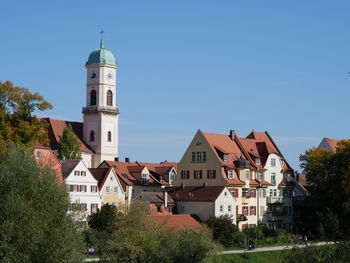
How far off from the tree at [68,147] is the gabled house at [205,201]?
21.4 metres

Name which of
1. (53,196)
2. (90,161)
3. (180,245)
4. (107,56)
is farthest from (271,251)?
(107,56)

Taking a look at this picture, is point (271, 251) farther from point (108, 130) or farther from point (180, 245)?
point (108, 130)

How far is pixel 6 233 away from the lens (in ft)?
117

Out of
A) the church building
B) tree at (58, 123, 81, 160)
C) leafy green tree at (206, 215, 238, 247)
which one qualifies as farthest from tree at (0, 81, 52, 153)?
the church building

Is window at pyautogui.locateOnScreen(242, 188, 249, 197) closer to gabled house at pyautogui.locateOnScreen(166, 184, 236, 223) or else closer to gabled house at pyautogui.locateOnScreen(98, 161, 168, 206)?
gabled house at pyautogui.locateOnScreen(166, 184, 236, 223)

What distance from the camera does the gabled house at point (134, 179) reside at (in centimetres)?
8575

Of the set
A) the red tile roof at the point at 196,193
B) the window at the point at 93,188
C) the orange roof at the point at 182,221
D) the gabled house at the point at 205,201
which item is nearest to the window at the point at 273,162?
the gabled house at the point at 205,201

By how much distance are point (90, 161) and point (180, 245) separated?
56721mm

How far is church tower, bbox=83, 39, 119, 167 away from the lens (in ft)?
353

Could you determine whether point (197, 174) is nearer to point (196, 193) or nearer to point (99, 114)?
point (196, 193)

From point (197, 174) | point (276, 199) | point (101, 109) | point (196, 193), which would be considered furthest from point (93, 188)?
point (101, 109)

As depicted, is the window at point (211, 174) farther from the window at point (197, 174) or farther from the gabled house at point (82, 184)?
the gabled house at point (82, 184)

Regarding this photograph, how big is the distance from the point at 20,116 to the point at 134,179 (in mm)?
31008

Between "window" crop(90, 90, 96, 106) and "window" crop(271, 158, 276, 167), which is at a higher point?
"window" crop(90, 90, 96, 106)
